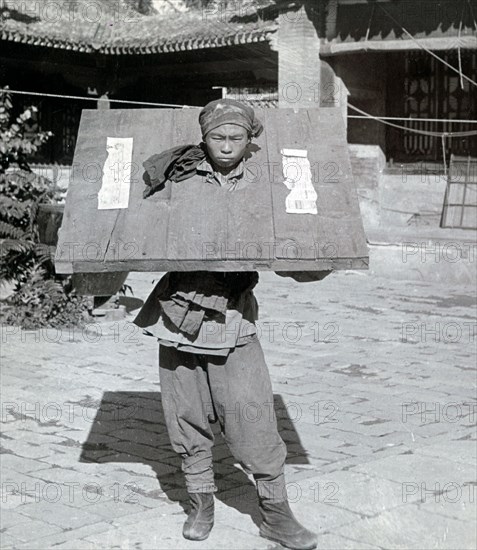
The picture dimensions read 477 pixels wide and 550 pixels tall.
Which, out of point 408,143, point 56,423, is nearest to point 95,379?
point 56,423

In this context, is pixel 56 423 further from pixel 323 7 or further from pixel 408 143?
pixel 408 143

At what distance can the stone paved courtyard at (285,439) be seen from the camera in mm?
4402

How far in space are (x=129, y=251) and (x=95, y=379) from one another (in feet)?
12.3

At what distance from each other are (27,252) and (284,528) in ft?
19.9

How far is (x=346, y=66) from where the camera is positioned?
15.3m

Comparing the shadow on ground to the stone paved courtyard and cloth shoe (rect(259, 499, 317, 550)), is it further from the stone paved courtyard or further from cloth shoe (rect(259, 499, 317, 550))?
cloth shoe (rect(259, 499, 317, 550))

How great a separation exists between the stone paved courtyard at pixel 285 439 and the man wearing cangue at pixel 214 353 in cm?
11

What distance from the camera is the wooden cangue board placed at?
3916mm

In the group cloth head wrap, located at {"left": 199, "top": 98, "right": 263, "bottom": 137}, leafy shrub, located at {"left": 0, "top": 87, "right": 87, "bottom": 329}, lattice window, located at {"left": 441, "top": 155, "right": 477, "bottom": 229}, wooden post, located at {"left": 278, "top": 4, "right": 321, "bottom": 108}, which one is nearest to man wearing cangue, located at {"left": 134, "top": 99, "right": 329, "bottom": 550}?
cloth head wrap, located at {"left": 199, "top": 98, "right": 263, "bottom": 137}

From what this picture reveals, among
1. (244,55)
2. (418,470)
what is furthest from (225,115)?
(244,55)

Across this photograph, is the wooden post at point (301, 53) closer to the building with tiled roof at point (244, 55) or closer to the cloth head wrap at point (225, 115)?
the building with tiled roof at point (244, 55)

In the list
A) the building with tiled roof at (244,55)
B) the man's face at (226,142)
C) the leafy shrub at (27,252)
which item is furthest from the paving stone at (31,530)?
the building with tiled roof at (244,55)

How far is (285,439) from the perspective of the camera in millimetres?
5910

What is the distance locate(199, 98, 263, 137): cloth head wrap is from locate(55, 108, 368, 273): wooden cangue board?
0.71 feet
